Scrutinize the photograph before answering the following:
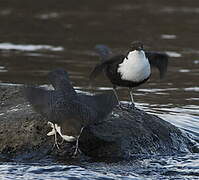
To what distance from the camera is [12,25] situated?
16.4 meters

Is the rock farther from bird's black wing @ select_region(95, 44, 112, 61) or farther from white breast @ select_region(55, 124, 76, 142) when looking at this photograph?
bird's black wing @ select_region(95, 44, 112, 61)

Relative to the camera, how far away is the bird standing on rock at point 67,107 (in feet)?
22.4

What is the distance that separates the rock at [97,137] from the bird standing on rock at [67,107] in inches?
7.3

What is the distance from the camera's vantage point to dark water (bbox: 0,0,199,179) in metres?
7.02

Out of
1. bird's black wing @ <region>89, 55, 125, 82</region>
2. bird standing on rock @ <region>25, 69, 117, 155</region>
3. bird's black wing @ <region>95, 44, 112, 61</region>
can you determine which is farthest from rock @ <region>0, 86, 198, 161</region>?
bird's black wing @ <region>95, 44, 112, 61</region>

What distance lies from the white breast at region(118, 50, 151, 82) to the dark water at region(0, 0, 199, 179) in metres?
1.02

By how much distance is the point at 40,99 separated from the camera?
6.99 metres

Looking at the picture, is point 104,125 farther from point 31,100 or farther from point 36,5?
point 36,5

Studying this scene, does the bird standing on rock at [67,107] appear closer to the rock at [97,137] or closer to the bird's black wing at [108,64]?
the rock at [97,137]

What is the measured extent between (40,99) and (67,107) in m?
0.30

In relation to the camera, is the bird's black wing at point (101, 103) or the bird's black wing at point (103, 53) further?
the bird's black wing at point (103, 53)

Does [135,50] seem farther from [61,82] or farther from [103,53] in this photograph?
[61,82]

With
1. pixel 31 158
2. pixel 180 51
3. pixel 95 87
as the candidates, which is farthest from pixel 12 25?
pixel 31 158

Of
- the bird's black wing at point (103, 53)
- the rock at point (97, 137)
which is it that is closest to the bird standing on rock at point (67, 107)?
the rock at point (97, 137)
